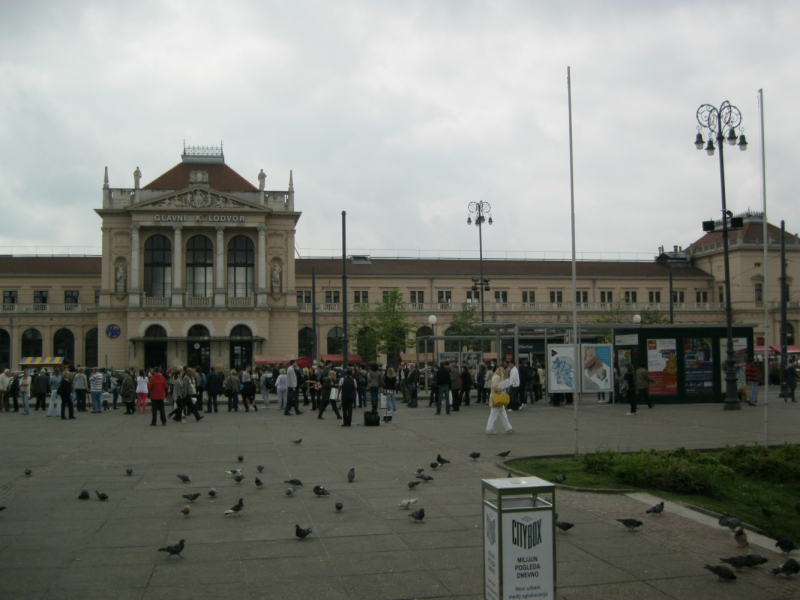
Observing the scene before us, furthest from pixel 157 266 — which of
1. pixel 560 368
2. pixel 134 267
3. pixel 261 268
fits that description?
pixel 560 368

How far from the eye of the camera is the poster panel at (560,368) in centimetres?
2783

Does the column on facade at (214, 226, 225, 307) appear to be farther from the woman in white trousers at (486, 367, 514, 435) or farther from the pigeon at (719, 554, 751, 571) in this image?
the pigeon at (719, 554, 751, 571)

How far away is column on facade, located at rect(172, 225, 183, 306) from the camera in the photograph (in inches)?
2744

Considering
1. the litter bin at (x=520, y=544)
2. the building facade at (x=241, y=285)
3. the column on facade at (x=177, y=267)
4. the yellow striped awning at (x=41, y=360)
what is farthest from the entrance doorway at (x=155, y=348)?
the litter bin at (x=520, y=544)

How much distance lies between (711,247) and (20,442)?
91.7 m

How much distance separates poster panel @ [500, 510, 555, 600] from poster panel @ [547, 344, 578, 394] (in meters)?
22.3

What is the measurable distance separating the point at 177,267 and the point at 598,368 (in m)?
50.3

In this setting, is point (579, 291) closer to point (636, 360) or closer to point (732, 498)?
point (636, 360)

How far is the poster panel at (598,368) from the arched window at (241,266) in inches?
1913

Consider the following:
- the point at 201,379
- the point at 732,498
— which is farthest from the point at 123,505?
the point at 201,379

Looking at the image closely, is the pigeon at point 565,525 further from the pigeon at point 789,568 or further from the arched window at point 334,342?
the arched window at point 334,342

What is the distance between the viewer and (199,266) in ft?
234

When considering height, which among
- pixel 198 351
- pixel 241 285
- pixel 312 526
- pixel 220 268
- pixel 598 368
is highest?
pixel 220 268

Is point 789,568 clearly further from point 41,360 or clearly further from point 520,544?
point 41,360
